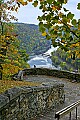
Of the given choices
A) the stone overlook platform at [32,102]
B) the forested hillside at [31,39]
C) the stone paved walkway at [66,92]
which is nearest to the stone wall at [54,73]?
the stone paved walkway at [66,92]

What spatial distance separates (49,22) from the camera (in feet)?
11.2

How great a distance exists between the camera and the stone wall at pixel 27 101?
6543 millimetres

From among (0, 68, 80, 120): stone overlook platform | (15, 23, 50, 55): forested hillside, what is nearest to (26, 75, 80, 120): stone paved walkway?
(0, 68, 80, 120): stone overlook platform

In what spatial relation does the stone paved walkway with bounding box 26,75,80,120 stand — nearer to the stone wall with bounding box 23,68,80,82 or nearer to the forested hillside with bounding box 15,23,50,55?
the stone wall with bounding box 23,68,80,82

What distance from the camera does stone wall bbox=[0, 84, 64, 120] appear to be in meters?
6.54

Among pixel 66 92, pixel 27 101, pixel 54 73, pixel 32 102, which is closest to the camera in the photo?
pixel 27 101

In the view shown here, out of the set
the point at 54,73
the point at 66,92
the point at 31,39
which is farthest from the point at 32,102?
the point at 31,39

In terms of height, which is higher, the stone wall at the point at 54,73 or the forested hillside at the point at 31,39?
the forested hillside at the point at 31,39

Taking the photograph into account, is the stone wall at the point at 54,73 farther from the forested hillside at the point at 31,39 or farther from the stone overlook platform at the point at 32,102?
the forested hillside at the point at 31,39

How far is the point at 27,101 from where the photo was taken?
26.7 feet

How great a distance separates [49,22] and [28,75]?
63.3ft

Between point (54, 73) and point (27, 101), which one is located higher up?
point (27, 101)

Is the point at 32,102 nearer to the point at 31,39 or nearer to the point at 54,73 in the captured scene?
the point at 54,73

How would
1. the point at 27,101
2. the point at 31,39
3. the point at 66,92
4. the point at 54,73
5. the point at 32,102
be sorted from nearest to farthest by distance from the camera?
the point at 27,101 → the point at 32,102 → the point at 66,92 → the point at 54,73 → the point at 31,39
